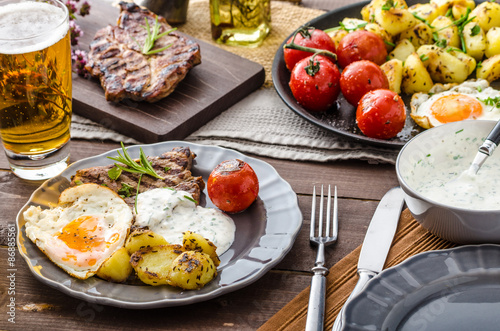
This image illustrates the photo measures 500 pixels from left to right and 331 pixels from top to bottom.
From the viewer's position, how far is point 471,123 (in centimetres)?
185

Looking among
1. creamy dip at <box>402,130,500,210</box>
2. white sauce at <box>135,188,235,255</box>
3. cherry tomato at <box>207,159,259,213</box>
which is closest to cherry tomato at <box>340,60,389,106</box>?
creamy dip at <box>402,130,500,210</box>

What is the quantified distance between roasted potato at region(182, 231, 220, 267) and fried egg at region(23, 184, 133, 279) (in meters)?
0.22

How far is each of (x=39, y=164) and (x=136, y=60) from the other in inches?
30.7

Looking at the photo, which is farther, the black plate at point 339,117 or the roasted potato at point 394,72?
the roasted potato at point 394,72

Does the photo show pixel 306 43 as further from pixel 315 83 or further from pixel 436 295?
pixel 436 295

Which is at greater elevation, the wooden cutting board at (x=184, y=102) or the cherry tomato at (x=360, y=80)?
the cherry tomato at (x=360, y=80)

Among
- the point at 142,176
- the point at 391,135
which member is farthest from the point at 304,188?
the point at 142,176

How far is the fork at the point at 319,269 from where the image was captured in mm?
1521

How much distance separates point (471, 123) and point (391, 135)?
453 mm

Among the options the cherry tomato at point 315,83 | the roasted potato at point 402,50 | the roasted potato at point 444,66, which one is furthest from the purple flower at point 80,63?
the roasted potato at point 444,66

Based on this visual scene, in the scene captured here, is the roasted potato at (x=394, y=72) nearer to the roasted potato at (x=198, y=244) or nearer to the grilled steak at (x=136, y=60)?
the grilled steak at (x=136, y=60)

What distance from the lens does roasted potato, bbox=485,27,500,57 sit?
2.62 m

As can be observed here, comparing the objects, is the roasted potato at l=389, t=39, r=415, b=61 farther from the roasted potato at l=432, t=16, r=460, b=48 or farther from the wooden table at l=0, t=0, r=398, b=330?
the wooden table at l=0, t=0, r=398, b=330

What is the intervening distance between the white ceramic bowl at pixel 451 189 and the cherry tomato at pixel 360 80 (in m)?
0.59
